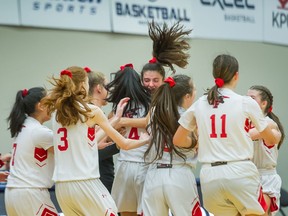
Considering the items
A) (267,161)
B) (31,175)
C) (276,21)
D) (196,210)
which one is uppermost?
(276,21)

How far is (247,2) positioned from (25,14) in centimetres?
342

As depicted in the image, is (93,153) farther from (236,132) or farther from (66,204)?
(236,132)

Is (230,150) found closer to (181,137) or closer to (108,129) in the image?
(181,137)

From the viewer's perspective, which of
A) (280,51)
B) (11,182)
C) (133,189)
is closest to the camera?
(11,182)

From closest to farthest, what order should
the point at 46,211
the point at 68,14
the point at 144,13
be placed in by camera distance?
1. the point at 46,211
2. the point at 68,14
3. the point at 144,13

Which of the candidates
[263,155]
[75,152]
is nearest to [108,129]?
[75,152]

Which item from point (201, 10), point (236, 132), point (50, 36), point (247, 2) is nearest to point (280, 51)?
point (247, 2)

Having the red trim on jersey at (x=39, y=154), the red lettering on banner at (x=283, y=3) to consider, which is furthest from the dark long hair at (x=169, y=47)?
the red lettering on banner at (x=283, y=3)

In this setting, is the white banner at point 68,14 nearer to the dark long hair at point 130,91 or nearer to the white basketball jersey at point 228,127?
the dark long hair at point 130,91

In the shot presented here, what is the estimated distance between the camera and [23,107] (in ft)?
18.1

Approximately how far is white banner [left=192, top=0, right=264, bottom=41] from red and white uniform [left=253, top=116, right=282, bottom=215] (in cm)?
314

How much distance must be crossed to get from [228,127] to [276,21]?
534 centimetres

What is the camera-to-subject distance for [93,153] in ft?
16.6

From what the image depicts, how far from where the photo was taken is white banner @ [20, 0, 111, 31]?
806 centimetres
